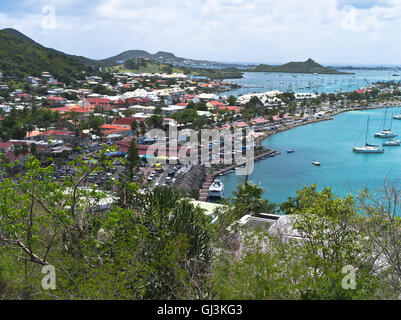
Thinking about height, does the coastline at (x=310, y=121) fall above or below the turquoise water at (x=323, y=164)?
above

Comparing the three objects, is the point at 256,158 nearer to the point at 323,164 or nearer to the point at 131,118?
the point at 323,164

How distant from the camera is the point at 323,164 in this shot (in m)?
14.9

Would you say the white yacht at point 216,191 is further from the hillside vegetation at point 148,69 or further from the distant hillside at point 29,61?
the hillside vegetation at point 148,69

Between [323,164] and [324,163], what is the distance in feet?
0.59

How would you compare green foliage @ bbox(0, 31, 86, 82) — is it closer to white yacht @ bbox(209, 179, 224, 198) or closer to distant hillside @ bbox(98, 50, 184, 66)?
white yacht @ bbox(209, 179, 224, 198)

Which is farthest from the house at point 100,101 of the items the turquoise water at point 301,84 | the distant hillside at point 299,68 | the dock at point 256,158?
the distant hillside at point 299,68

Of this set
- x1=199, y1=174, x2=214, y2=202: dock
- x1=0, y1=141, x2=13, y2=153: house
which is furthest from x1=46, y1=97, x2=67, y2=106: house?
x1=199, y1=174, x2=214, y2=202: dock

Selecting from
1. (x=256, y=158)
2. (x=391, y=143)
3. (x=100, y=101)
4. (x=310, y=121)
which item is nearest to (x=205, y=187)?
(x=256, y=158)

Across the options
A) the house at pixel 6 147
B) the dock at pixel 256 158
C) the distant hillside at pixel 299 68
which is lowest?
the dock at pixel 256 158

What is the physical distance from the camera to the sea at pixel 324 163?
12.2m

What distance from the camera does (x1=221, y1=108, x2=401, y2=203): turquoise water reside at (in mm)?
12258

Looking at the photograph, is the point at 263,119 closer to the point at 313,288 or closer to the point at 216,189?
the point at 216,189

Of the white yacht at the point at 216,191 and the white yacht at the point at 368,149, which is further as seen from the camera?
the white yacht at the point at 368,149

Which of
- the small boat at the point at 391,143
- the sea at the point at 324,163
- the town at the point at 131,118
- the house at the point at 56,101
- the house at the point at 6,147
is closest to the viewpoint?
the town at the point at 131,118
